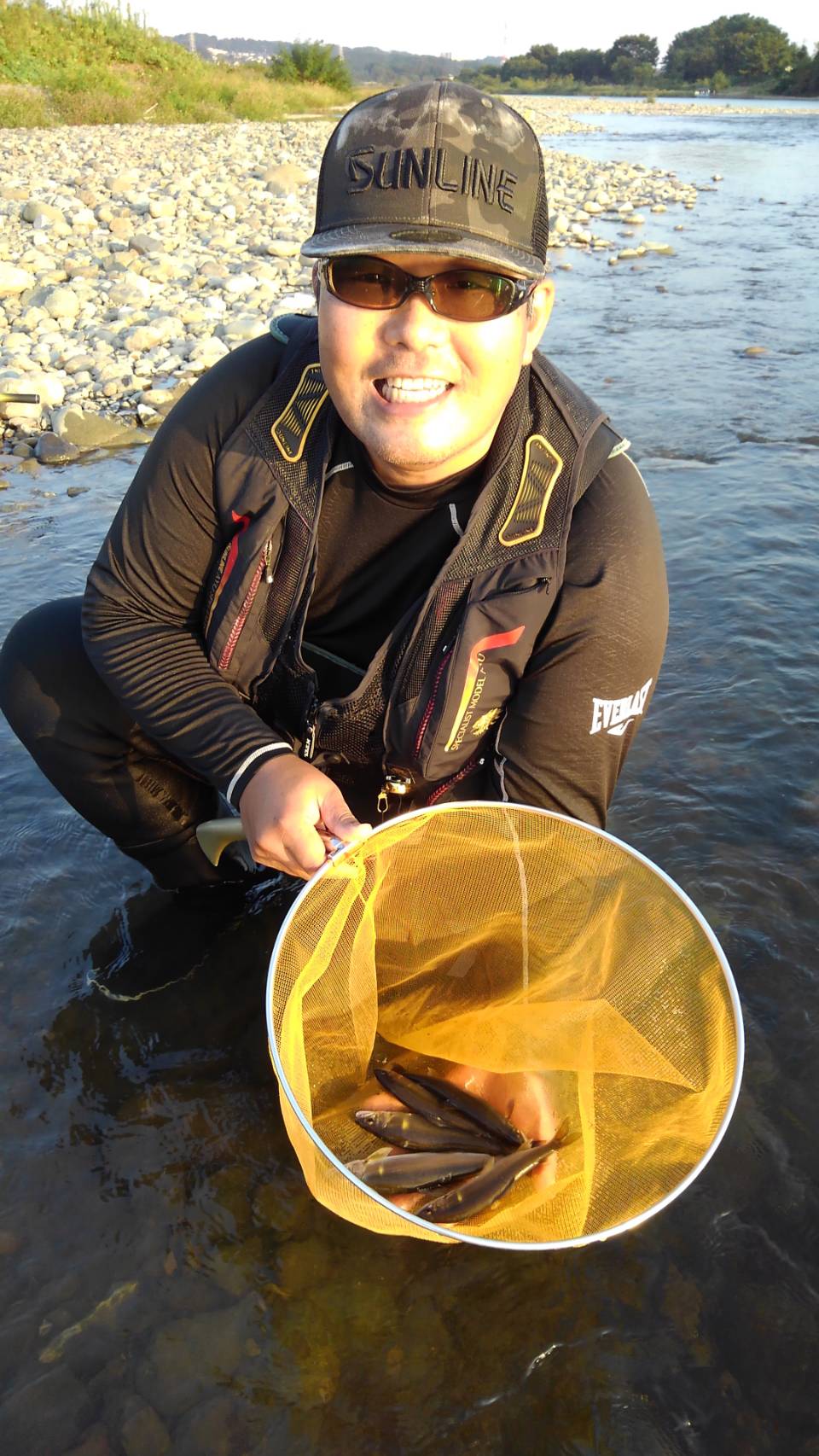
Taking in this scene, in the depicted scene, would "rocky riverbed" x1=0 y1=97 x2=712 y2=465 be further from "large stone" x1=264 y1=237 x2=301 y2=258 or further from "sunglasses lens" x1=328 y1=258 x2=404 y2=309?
"sunglasses lens" x1=328 y1=258 x2=404 y2=309

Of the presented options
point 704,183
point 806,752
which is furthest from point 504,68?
point 806,752

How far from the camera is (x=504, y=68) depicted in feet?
388

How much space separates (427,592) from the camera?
8.27 ft

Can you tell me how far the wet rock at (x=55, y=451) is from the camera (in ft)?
24.9

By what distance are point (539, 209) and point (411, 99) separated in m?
0.38

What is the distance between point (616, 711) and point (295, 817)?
839 millimetres

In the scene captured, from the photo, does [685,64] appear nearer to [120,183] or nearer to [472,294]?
[120,183]

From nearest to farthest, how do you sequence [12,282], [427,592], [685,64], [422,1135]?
[422,1135] → [427,592] → [12,282] → [685,64]

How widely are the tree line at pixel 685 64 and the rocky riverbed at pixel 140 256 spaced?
71.7m

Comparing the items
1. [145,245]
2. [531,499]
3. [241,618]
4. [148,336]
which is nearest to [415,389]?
[531,499]

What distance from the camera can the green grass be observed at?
979 inches

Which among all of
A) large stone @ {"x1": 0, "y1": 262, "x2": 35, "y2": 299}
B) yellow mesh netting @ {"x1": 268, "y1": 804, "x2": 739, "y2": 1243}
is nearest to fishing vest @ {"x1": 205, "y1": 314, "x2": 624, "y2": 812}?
yellow mesh netting @ {"x1": 268, "y1": 804, "x2": 739, "y2": 1243}

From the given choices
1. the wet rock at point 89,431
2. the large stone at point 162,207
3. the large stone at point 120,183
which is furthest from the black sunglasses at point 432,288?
the large stone at point 120,183

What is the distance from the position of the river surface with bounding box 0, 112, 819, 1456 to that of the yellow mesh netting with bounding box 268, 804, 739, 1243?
0.39 m
